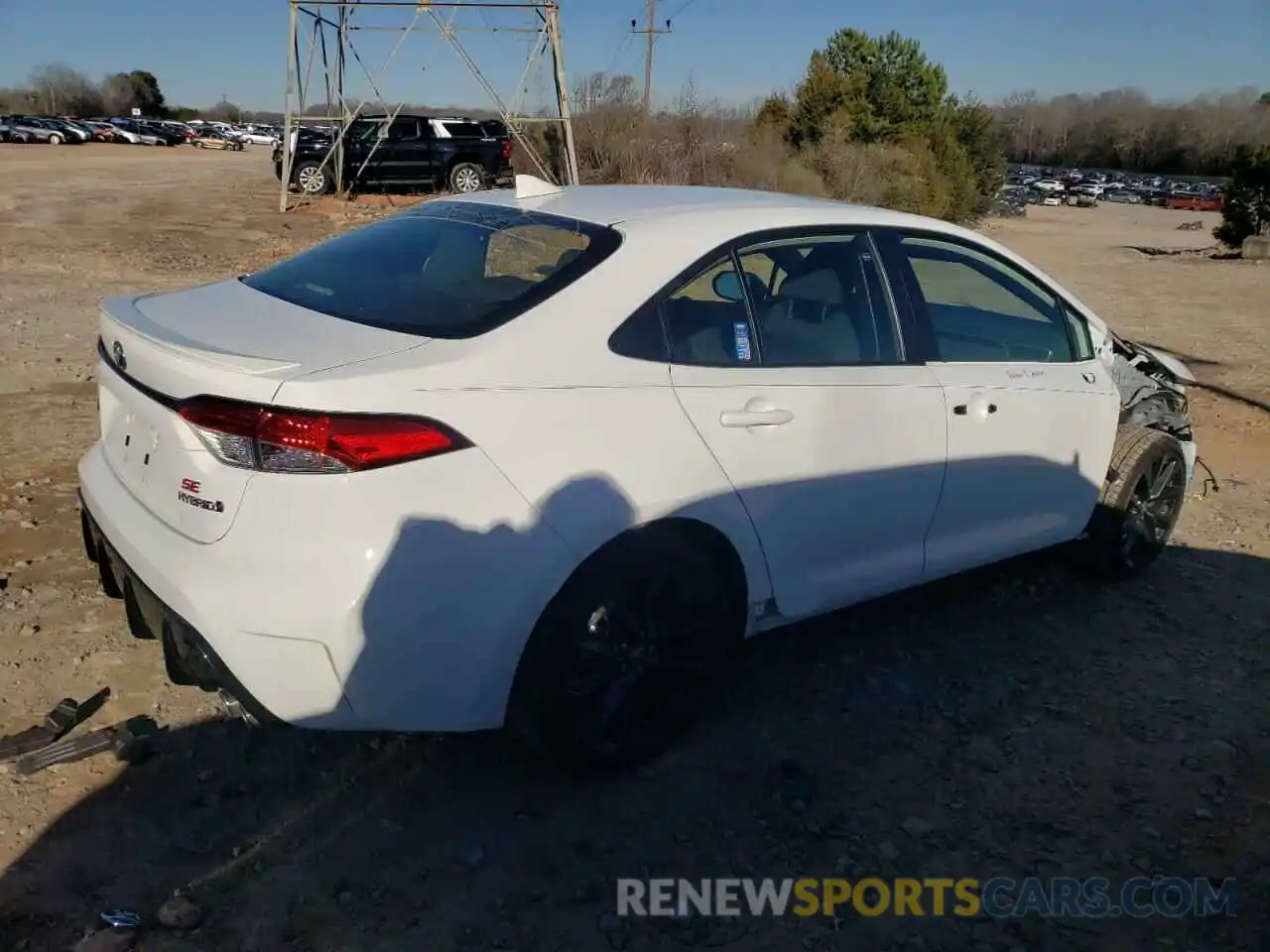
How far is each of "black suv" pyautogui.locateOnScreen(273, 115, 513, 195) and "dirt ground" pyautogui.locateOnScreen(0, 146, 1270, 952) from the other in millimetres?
20494

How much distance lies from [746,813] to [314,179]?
2396cm

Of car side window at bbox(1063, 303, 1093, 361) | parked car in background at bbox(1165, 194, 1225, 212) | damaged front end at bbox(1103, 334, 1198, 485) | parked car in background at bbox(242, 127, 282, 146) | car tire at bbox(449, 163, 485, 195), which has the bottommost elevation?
damaged front end at bbox(1103, 334, 1198, 485)

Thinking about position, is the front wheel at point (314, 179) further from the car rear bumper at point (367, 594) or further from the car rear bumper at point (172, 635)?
the car rear bumper at point (367, 594)

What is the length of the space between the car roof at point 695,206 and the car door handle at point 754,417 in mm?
625

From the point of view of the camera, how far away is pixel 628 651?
3082 millimetres

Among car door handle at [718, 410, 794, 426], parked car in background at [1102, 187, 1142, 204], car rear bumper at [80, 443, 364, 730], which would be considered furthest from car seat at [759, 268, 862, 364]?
parked car in background at [1102, 187, 1142, 204]

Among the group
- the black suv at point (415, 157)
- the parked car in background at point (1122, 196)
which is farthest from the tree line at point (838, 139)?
the parked car in background at point (1122, 196)

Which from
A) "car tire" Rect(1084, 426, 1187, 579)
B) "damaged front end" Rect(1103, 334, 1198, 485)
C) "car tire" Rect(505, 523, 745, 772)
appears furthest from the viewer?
"damaged front end" Rect(1103, 334, 1198, 485)

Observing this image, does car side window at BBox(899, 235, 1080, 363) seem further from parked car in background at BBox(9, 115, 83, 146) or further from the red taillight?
parked car in background at BBox(9, 115, 83, 146)

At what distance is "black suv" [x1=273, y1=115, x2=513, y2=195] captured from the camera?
2438 cm

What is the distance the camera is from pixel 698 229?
3.29m

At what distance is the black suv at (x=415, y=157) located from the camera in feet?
80.0

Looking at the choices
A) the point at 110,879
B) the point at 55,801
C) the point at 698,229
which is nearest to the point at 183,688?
the point at 55,801

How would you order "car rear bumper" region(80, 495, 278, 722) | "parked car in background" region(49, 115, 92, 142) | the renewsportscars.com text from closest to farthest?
"car rear bumper" region(80, 495, 278, 722) < the renewsportscars.com text < "parked car in background" region(49, 115, 92, 142)
